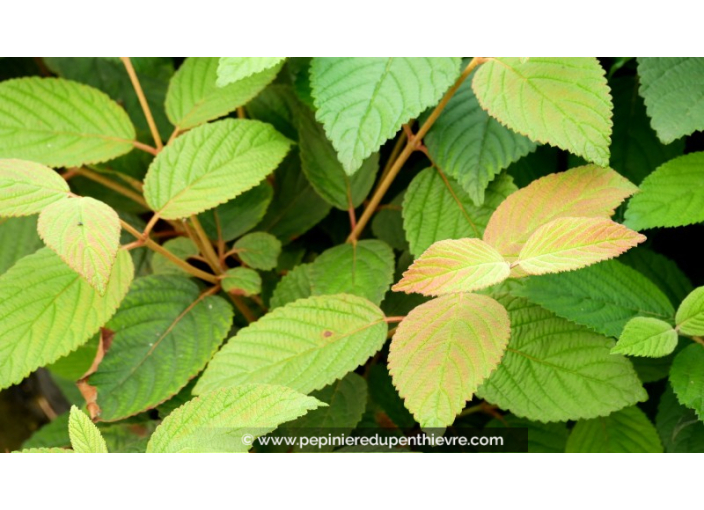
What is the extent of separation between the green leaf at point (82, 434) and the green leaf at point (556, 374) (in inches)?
10.5

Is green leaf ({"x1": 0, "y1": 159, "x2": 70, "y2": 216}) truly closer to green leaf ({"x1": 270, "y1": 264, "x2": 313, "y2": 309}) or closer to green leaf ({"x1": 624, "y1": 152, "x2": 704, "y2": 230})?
green leaf ({"x1": 270, "y1": 264, "x2": 313, "y2": 309})

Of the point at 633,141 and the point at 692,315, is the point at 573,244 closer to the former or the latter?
the point at 692,315

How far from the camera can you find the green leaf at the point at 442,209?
0.58 meters

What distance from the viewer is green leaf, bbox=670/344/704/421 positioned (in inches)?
19.3

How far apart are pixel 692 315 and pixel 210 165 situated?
15.4 inches

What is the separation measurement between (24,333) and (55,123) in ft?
0.67

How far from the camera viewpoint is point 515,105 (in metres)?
0.52

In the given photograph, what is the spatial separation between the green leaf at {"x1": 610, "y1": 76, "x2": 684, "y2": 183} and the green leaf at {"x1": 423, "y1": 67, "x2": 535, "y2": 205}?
0.11m

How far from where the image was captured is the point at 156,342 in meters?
0.60

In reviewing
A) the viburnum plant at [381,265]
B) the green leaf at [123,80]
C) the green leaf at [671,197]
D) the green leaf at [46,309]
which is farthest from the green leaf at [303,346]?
the green leaf at [123,80]

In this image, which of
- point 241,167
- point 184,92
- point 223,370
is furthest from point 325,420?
point 184,92

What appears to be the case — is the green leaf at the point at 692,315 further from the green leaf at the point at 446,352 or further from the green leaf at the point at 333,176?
the green leaf at the point at 333,176

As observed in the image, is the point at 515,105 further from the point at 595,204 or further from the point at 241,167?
the point at 241,167

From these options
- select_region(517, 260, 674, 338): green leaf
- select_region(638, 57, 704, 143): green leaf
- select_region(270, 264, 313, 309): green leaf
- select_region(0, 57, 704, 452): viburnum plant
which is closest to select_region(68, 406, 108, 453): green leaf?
select_region(0, 57, 704, 452): viburnum plant
